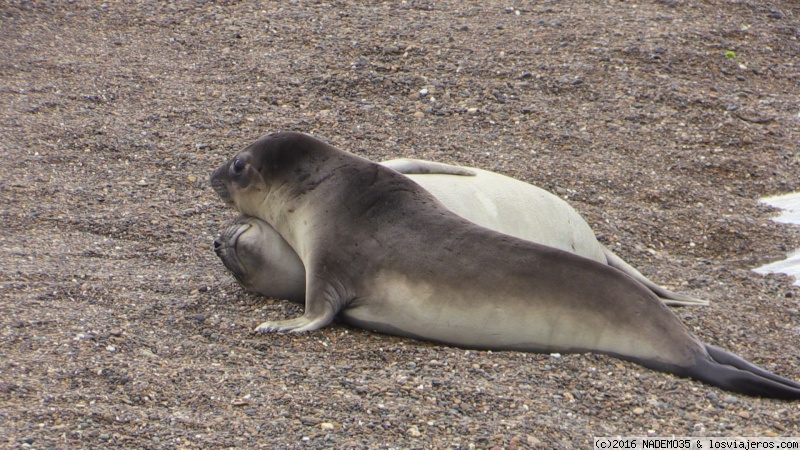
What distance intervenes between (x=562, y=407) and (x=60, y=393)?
174cm

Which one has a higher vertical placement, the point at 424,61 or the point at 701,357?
the point at 424,61

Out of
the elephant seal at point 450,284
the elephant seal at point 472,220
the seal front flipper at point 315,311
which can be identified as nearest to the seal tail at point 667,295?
the elephant seal at point 472,220

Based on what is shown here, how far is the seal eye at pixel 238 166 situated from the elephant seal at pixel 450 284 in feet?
0.86

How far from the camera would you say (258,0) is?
884 cm

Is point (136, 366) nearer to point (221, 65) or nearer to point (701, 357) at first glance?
point (701, 357)

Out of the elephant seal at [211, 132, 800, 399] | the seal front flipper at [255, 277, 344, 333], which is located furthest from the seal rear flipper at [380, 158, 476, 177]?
the seal front flipper at [255, 277, 344, 333]

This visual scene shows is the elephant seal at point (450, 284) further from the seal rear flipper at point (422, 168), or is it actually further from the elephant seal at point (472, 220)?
the seal rear flipper at point (422, 168)

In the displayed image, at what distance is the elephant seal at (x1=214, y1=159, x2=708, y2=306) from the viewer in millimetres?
4516

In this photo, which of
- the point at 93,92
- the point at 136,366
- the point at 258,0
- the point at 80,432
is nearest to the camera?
the point at 80,432

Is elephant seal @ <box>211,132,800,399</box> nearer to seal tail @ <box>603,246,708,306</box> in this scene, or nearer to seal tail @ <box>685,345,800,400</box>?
seal tail @ <box>685,345,800,400</box>

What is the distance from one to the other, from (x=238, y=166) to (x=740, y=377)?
8.15 ft

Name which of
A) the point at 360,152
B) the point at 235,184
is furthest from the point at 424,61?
the point at 235,184

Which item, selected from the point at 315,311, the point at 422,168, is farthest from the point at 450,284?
the point at 422,168

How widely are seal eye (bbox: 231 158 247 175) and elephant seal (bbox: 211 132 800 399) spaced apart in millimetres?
261
